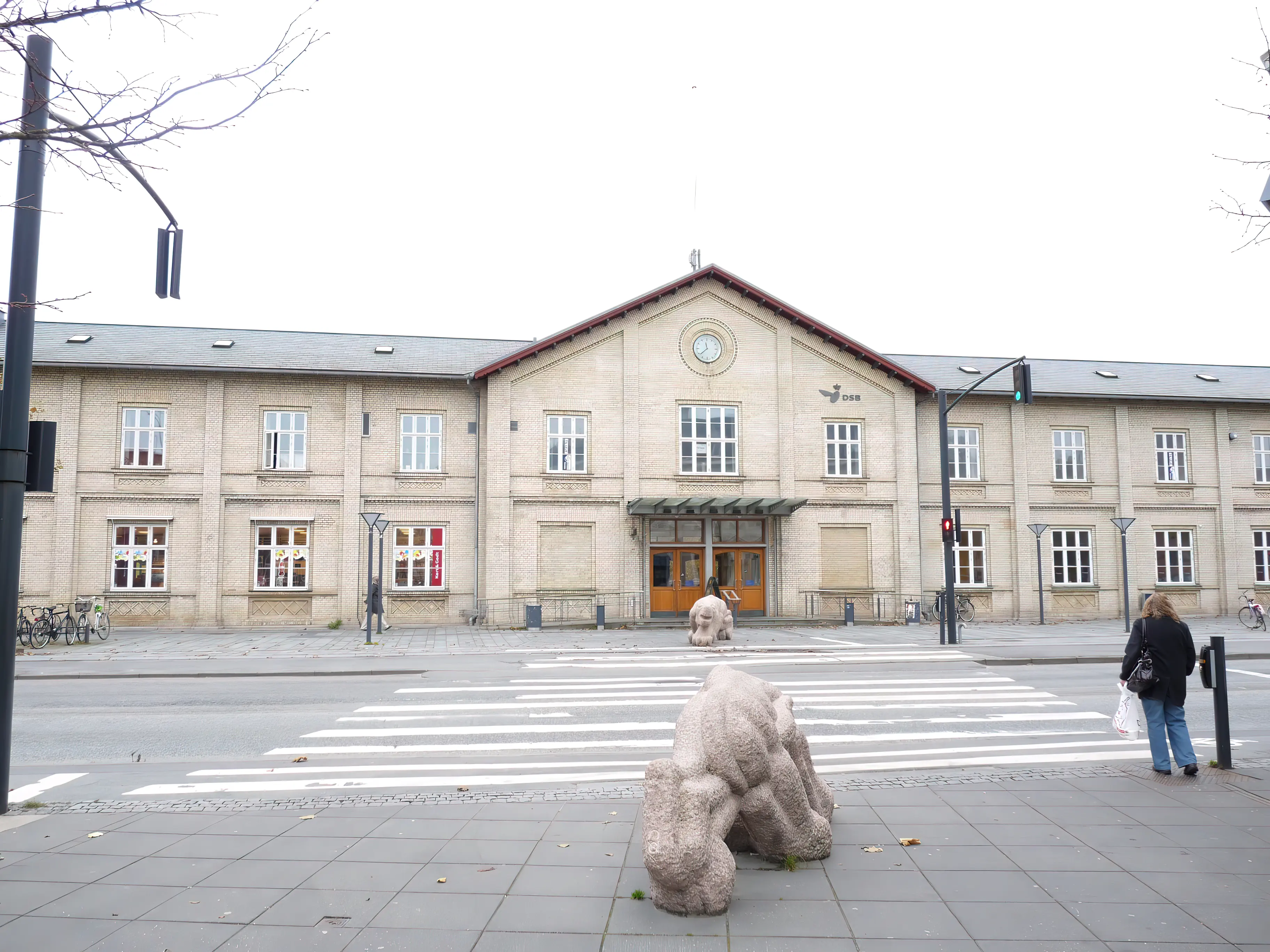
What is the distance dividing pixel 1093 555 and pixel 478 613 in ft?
71.2

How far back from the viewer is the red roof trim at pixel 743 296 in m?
27.0

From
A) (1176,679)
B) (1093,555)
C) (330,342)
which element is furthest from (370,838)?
(1093,555)

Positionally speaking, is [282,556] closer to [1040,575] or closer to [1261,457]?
[1040,575]

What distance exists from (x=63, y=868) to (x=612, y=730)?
20.1ft

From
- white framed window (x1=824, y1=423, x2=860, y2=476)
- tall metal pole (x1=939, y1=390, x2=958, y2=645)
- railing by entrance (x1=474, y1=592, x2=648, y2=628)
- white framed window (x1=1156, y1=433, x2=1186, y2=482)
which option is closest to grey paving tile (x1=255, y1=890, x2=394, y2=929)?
tall metal pole (x1=939, y1=390, x2=958, y2=645)

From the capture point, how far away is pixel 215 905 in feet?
16.1

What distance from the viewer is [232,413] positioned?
26.8 metres

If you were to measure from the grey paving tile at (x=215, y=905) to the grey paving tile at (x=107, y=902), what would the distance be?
8cm

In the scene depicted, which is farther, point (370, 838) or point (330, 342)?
point (330, 342)

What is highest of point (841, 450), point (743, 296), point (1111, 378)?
point (743, 296)

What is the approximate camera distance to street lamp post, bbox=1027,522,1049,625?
27672 millimetres

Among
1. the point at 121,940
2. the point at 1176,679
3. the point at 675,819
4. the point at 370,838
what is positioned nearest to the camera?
the point at 121,940

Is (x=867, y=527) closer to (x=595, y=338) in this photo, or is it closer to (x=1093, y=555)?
(x=1093, y=555)

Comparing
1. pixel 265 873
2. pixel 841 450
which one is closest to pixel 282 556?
pixel 841 450
